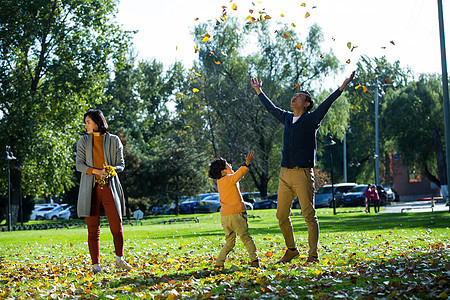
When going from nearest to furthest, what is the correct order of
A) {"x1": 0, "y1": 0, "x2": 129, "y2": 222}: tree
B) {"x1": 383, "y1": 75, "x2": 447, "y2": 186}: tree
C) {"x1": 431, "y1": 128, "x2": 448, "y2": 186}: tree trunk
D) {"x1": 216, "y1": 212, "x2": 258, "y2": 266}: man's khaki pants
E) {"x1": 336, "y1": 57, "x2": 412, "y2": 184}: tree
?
1. {"x1": 216, "y1": 212, "x2": 258, "y2": 266}: man's khaki pants
2. {"x1": 0, "y1": 0, "x2": 129, "y2": 222}: tree
3. {"x1": 431, "y1": 128, "x2": 448, "y2": 186}: tree trunk
4. {"x1": 383, "y1": 75, "x2": 447, "y2": 186}: tree
5. {"x1": 336, "y1": 57, "x2": 412, "y2": 184}: tree

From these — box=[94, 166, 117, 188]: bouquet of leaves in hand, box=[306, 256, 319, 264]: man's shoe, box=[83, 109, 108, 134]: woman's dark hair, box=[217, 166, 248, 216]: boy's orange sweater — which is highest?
box=[83, 109, 108, 134]: woman's dark hair

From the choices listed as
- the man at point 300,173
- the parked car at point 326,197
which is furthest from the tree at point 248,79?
the man at point 300,173

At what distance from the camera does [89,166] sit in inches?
279

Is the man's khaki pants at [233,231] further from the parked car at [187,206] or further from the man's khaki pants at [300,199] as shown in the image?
the parked car at [187,206]

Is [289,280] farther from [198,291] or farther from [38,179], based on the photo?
[38,179]

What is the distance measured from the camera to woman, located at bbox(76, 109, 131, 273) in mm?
6973

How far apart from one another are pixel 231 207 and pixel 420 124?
35862 millimetres

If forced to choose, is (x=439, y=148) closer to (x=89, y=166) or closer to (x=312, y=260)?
(x=312, y=260)

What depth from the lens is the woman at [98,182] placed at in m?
6.97

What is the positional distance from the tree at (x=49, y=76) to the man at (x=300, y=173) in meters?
24.9

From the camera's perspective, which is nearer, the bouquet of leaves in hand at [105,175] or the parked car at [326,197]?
the bouquet of leaves in hand at [105,175]

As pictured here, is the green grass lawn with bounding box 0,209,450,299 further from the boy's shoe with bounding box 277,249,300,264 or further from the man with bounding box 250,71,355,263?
Answer: the man with bounding box 250,71,355,263

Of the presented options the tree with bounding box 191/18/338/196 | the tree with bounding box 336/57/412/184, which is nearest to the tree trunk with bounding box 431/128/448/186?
the tree with bounding box 191/18/338/196

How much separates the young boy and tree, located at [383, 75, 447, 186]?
3523 cm
